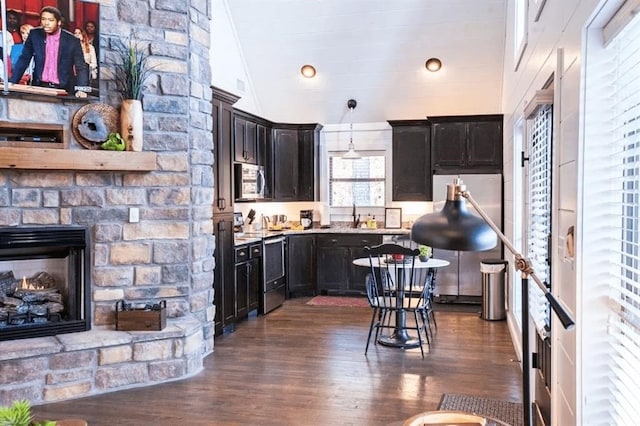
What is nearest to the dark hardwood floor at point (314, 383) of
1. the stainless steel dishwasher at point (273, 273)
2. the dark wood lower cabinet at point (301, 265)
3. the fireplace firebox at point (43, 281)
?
the fireplace firebox at point (43, 281)

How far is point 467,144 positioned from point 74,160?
16.3 feet

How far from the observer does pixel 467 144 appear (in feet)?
24.1

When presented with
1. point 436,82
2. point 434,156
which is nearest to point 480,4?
point 436,82

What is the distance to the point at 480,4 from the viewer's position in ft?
21.0

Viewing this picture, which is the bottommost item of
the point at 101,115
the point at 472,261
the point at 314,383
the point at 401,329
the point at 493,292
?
the point at 314,383

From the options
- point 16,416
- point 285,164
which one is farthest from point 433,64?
point 16,416

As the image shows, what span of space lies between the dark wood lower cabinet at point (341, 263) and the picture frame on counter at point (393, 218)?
578 mm

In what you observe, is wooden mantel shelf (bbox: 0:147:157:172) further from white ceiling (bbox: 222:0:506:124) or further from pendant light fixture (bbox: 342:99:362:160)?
pendant light fixture (bbox: 342:99:362:160)

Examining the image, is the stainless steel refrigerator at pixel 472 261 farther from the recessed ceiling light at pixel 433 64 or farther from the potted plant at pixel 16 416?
the potted plant at pixel 16 416

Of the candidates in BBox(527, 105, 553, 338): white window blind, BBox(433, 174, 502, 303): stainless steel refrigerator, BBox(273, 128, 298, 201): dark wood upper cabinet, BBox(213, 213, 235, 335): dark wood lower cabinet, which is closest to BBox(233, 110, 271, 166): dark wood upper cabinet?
BBox(273, 128, 298, 201): dark wood upper cabinet

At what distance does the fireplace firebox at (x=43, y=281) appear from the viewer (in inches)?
159

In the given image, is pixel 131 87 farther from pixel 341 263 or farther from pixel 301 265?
pixel 341 263

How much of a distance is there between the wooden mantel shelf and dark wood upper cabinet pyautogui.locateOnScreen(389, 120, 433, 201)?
426cm

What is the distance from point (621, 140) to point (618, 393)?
3.10 ft
